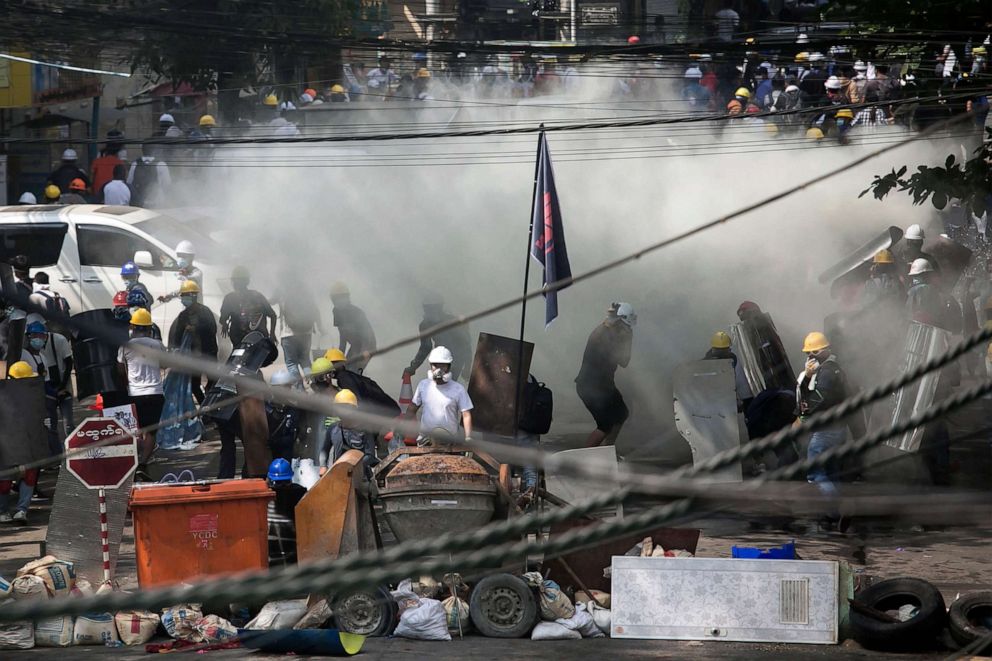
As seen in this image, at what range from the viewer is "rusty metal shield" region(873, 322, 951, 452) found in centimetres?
1094

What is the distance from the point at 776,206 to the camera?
1883cm

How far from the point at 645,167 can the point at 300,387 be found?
1022 centimetres

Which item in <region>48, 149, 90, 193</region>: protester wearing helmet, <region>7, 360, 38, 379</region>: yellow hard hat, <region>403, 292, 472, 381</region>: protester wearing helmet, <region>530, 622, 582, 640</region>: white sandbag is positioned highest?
<region>48, 149, 90, 193</region>: protester wearing helmet

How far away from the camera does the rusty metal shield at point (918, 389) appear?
1094 cm

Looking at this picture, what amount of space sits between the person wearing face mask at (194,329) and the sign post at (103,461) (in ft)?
14.0

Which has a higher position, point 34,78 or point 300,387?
point 34,78

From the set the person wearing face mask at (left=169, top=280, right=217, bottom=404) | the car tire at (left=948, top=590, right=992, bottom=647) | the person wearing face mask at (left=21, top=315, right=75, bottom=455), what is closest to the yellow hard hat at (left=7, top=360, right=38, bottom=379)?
the person wearing face mask at (left=21, top=315, right=75, bottom=455)

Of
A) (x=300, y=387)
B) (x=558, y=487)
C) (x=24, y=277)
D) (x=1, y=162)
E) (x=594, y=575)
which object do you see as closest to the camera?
(x=594, y=575)

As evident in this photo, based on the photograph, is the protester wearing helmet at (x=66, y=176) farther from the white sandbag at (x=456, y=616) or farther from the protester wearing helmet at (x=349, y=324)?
the white sandbag at (x=456, y=616)

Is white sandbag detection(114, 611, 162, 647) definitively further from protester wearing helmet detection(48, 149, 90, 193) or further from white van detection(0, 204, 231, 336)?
protester wearing helmet detection(48, 149, 90, 193)

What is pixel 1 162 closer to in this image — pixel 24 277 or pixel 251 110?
pixel 251 110

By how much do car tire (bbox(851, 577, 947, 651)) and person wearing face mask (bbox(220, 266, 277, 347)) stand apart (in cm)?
747

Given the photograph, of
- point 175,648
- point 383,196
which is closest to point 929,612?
point 175,648

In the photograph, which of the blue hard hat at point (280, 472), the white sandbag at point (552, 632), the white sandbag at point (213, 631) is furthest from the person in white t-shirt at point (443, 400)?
the white sandbag at point (213, 631)
